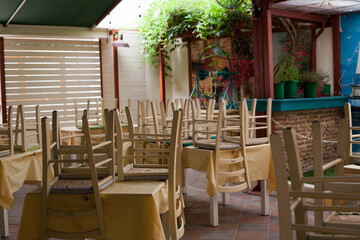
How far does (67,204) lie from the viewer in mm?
2643

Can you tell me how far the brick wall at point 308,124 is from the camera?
6266 millimetres

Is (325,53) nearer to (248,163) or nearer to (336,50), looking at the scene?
(336,50)

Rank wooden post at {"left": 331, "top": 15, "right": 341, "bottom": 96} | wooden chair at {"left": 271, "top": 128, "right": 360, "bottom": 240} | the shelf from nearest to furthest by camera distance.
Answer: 1. wooden chair at {"left": 271, "top": 128, "right": 360, "bottom": 240}
2. the shelf
3. wooden post at {"left": 331, "top": 15, "right": 341, "bottom": 96}

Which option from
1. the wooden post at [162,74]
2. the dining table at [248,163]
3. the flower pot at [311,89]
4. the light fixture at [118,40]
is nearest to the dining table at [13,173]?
the dining table at [248,163]

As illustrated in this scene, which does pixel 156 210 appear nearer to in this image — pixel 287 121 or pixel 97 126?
pixel 287 121

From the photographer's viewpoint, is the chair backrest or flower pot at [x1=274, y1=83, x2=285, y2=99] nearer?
the chair backrest

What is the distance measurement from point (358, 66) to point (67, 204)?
5.69 metres

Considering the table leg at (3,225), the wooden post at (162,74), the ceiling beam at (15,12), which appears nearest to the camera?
the table leg at (3,225)

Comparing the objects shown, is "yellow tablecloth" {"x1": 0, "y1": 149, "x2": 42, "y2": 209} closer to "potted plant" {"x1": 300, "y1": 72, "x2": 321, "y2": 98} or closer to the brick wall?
the brick wall

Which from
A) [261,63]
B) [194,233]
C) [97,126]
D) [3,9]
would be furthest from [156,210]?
[3,9]

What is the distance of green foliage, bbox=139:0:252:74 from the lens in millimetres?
7406

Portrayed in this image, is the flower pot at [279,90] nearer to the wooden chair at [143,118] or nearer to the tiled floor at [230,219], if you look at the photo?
the tiled floor at [230,219]

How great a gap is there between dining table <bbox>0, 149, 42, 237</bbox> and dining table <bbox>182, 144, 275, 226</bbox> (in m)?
1.45

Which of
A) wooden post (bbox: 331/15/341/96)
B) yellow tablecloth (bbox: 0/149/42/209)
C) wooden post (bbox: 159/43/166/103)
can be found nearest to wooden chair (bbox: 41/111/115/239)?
yellow tablecloth (bbox: 0/149/42/209)
